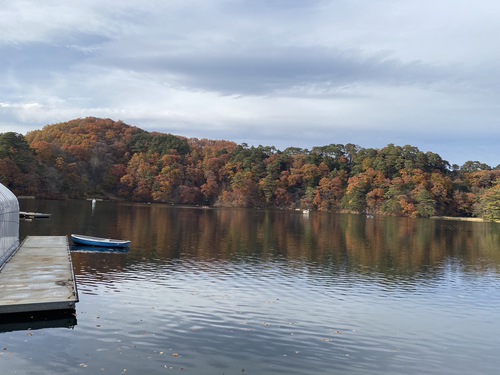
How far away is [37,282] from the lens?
20859 millimetres

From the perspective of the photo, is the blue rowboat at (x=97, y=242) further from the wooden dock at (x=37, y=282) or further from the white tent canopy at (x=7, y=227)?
the wooden dock at (x=37, y=282)

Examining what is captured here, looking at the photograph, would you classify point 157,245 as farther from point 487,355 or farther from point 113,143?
point 113,143

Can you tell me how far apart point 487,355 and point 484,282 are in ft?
55.6

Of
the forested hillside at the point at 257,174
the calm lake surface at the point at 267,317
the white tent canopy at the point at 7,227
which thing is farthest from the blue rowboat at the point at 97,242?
the forested hillside at the point at 257,174

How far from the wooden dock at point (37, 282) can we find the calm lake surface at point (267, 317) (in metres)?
1.08

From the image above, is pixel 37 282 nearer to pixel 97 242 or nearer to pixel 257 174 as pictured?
pixel 97 242

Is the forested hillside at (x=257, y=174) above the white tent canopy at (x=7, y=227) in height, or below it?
above

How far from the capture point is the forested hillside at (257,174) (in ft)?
427

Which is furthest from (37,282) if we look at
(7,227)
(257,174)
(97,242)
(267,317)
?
(257,174)

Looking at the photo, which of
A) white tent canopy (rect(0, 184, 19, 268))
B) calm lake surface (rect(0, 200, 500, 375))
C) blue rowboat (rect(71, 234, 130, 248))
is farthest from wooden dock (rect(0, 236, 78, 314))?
blue rowboat (rect(71, 234, 130, 248))

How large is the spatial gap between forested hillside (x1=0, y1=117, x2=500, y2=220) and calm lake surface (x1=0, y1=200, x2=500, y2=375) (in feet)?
312

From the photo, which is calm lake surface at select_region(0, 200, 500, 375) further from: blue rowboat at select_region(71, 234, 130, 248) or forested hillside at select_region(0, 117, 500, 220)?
forested hillside at select_region(0, 117, 500, 220)

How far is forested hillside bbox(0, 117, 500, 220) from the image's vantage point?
130 meters

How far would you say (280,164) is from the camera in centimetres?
15275
